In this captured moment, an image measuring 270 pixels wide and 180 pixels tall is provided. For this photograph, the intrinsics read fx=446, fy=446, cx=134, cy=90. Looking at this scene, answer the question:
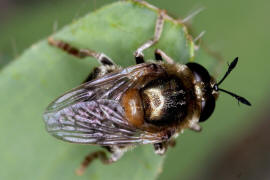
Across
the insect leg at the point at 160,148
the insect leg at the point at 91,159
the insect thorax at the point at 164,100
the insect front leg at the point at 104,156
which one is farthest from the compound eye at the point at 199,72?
the insect leg at the point at 91,159

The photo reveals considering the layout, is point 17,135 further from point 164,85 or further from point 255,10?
point 255,10

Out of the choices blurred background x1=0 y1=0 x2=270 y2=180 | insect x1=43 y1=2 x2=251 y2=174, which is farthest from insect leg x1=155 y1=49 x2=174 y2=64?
blurred background x1=0 y1=0 x2=270 y2=180

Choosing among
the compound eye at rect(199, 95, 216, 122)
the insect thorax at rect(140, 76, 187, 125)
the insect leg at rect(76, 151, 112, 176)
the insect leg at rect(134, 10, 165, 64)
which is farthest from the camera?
the insect leg at rect(76, 151, 112, 176)

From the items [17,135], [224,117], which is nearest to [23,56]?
[17,135]

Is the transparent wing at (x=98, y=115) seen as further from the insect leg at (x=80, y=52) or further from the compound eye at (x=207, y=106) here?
the compound eye at (x=207, y=106)

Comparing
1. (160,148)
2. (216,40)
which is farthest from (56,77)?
(216,40)

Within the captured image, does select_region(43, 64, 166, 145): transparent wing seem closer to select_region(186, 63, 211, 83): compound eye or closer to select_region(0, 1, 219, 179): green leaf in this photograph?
select_region(0, 1, 219, 179): green leaf
